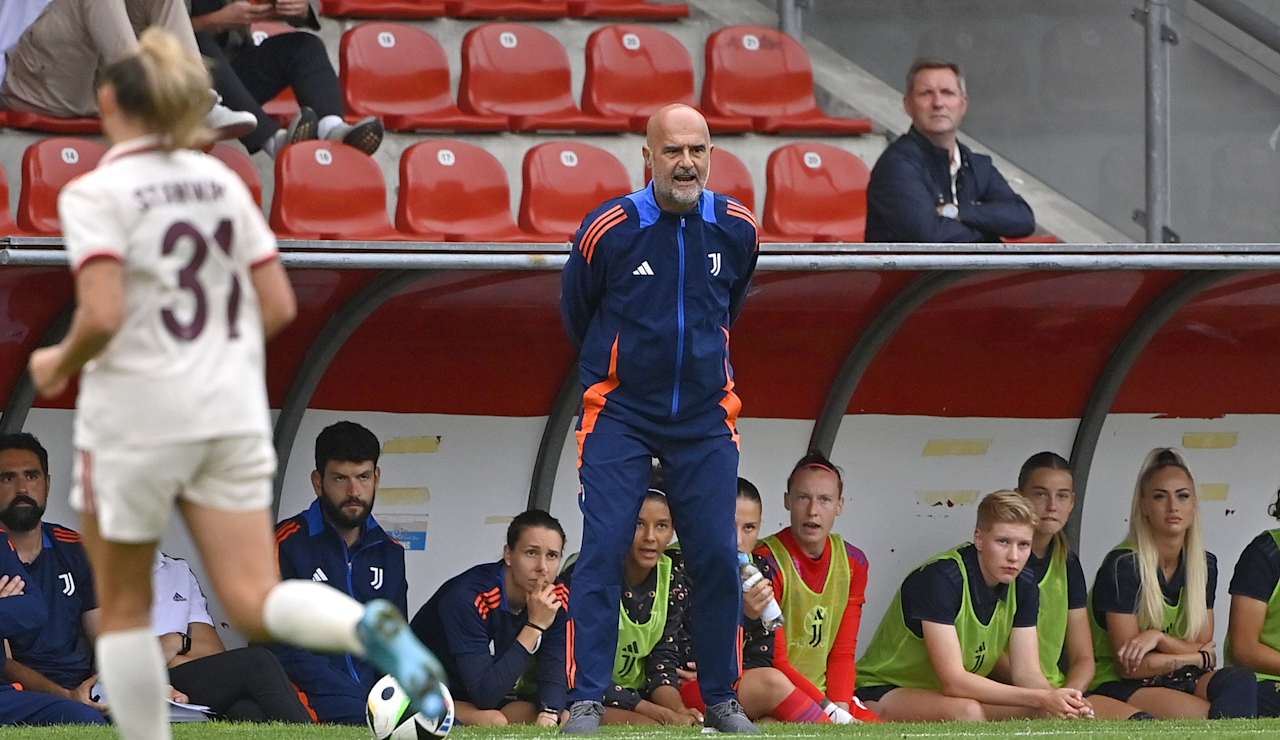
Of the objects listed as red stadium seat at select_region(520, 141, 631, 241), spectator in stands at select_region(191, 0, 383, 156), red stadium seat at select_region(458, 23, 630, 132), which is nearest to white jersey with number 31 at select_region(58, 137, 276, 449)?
spectator in stands at select_region(191, 0, 383, 156)

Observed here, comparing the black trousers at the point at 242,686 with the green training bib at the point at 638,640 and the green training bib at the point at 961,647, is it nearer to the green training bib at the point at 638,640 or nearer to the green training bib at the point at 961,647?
the green training bib at the point at 638,640

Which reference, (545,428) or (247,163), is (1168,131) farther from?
(247,163)

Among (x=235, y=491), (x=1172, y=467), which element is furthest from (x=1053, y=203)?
(x=235, y=491)

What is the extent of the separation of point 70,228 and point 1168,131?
5860 millimetres

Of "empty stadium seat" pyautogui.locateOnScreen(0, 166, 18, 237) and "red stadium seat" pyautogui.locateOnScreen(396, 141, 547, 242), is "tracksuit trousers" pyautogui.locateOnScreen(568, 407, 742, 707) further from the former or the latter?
"empty stadium seat" pyautogui.locateOnScreen(0, 166, 18, 237)

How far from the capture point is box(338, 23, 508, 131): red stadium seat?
9414mm

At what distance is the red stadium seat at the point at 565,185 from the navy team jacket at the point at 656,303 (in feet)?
8.33

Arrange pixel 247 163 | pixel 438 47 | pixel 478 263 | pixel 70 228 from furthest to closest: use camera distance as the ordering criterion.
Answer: pixel 438 47
pixel 247 163
pixel 478 263
pixel 70 228

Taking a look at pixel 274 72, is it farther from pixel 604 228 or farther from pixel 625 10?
pixel 604 228

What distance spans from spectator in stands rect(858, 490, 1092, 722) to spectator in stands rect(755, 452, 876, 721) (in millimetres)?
158

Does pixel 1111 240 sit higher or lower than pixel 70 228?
higher

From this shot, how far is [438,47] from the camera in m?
9.68

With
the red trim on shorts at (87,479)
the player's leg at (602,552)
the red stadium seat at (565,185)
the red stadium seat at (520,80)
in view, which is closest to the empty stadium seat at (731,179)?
the red stadium seat at (565,185)

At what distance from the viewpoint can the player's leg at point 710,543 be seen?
5.80 metres
